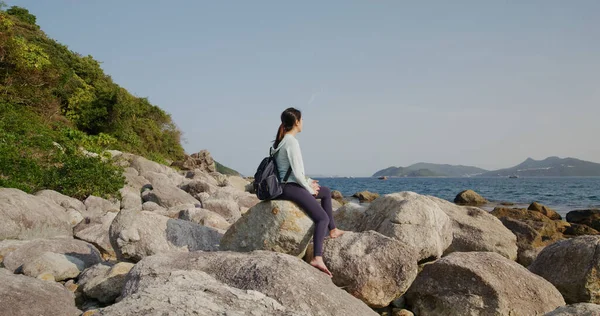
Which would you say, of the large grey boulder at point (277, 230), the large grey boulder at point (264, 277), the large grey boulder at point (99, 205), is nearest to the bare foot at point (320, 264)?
the large grey boulder at point (277, 230)

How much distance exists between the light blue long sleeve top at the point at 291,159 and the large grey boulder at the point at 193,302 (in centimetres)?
268

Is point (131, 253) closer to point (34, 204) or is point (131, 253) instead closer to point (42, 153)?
point (34, 204)

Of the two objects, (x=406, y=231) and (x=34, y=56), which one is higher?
(x=34, y=56)

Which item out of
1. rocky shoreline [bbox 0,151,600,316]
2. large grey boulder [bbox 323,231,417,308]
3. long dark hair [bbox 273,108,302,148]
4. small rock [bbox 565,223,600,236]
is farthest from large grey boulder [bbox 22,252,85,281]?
small rock [bbox 565,223,600,236]

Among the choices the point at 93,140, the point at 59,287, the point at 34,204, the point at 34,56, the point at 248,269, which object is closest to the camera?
the point at 248,269

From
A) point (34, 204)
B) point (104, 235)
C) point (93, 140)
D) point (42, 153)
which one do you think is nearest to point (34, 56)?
point (93, 140)

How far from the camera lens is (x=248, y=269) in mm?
5805

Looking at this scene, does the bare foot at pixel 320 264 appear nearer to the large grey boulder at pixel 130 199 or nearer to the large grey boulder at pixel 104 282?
the large grey boulder at pixel 104 282

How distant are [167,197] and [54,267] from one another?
963 cm

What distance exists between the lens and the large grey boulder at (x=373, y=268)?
727cm

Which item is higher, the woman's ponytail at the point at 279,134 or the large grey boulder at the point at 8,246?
the woman's ponytail at the point at 279,134

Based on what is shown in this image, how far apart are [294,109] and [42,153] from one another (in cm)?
1512

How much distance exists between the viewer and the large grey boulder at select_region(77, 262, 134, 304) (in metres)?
7.00

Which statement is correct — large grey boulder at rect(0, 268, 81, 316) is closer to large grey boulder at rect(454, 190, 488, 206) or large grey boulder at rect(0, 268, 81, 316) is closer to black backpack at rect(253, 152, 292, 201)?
black backpack at rect(253, 152, 292, 201)
